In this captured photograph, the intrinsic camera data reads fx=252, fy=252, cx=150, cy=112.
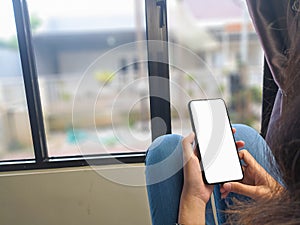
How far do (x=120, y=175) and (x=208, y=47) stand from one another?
27.9 inches

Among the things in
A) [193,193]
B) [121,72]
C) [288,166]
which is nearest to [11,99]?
[121,72]

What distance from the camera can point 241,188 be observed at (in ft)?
2.04

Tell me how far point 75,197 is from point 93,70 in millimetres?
611

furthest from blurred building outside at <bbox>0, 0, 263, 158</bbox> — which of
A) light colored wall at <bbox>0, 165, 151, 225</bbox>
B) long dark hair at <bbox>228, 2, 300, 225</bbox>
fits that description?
long dark hair at <bbox>228, 2, 300, 225</bbox>

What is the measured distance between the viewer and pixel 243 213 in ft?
1.38

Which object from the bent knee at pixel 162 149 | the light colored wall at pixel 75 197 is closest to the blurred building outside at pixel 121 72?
the light colored wall at pixel 75 197

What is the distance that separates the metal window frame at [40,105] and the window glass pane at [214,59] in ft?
0.16

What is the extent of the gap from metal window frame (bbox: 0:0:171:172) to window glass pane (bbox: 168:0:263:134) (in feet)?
0.16

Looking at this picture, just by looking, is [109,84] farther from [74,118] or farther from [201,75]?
[201,75]

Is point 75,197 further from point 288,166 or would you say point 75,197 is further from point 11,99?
point 288,166

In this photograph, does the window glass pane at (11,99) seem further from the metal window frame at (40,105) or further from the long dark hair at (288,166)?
the long dark hair at (288,166)

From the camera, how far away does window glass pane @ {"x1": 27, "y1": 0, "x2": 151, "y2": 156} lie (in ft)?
3.69

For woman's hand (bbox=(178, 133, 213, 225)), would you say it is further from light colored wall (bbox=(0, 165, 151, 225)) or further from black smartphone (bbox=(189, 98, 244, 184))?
light colored wall (bbox=(0, 165, 151, 225))

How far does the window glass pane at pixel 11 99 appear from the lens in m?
1.11
